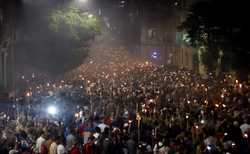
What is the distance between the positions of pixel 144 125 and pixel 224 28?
11443mm

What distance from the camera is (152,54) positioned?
101000mm

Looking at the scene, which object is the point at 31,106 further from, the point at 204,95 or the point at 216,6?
the point at 216,6

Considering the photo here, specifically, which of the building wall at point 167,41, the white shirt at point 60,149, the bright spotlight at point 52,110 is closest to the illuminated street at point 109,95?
the white shirt at point 60,149

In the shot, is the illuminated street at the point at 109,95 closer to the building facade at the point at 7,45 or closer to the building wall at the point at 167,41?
the building facade at the point at 7,45

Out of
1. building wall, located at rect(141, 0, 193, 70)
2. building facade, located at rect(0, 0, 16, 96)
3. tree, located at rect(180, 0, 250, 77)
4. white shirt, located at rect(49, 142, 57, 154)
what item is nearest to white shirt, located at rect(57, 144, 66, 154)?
white shirt, located at rect(49, 142, 57, 154)

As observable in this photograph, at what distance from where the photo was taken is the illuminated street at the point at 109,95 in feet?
57.4

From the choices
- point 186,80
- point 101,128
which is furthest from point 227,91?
point 101,128

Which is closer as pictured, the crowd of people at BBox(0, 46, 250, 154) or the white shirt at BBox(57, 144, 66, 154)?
the white shirt at BBox(57, 144, 66, 154)

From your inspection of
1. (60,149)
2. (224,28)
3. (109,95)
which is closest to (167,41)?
(109,95)

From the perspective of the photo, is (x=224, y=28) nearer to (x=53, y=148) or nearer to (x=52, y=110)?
(x=52, y=110)

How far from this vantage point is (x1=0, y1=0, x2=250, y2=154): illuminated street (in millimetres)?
17500

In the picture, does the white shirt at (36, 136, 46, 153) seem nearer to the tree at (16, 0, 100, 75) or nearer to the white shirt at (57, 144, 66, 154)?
the white shirt at (57, 144, 66, 154)

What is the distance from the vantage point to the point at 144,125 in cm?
2125

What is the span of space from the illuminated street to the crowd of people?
4cm
